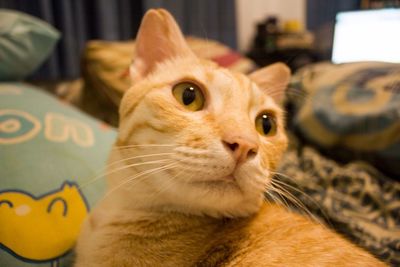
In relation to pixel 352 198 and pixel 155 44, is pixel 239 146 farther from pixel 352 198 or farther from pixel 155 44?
pixel 352 198

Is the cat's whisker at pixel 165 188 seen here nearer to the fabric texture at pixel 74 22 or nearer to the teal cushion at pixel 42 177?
the teal cushion at pixel 42 177

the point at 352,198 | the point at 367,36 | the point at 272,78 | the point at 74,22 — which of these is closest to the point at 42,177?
the point at 272,78

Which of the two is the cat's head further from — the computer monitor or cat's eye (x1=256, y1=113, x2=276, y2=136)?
the computer monitor

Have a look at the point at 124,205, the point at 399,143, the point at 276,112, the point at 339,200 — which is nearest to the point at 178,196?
the point at 124,205

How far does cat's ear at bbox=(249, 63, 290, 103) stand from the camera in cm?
96

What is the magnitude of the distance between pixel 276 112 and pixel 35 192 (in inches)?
25.4

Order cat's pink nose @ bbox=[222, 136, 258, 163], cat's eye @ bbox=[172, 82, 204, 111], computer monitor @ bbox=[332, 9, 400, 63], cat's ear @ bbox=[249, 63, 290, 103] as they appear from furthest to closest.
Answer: computer monitor @ bbox=[332, 9, 400, 63] → cat's ear @ bbox=[249, 63, 290, 103] → cat's eye @ bbox=[172, 82, 204, 111] → cat's pink nose @ bbox=[222, 136, 258, 163]

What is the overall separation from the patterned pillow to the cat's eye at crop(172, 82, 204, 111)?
81 cm

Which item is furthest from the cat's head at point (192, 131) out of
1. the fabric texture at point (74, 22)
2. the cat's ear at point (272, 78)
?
the fabric texture at point (74, 22)

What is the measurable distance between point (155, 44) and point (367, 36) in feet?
5.81

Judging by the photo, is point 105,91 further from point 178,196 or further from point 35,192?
point 178,196

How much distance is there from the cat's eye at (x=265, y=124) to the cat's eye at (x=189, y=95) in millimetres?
166

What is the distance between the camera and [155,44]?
2.88ft

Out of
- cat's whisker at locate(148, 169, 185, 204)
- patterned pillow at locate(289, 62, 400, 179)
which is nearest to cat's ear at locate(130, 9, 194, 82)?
cat's whisker at locate(148, 169, 185, 204)
